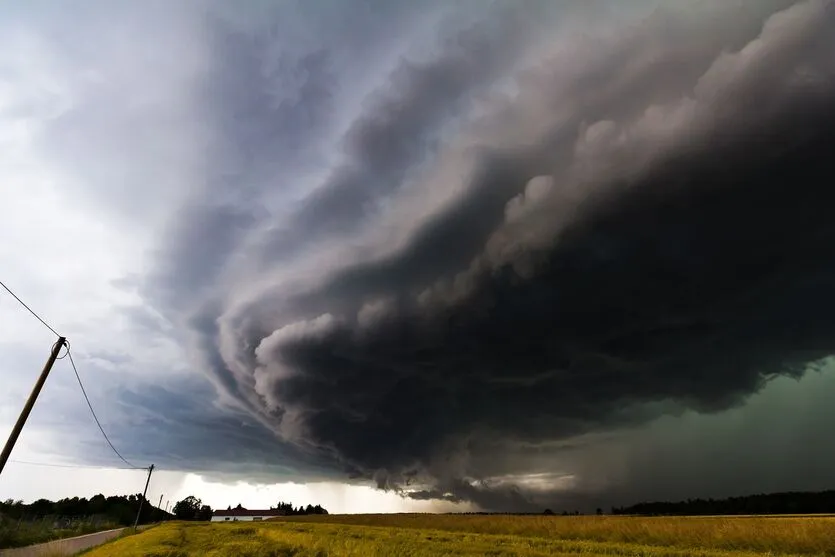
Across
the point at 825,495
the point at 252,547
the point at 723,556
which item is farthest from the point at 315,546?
the point at 825,495

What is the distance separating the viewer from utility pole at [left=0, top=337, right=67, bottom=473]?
2470cm

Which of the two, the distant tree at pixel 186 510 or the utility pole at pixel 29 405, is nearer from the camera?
the utility pole at pixel 29 405

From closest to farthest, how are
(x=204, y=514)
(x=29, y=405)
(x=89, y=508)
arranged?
(x=29, y=405), (x=89, y=508), (x=204, y=514)

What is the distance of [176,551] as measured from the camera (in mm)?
27172

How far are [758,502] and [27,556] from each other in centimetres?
17432

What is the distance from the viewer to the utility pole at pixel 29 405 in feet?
81.0

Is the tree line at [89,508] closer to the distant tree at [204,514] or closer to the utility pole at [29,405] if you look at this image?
the distant tree at [204,514]

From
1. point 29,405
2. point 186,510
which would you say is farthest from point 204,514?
point 29,405

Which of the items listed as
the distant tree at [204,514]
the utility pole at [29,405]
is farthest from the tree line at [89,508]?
the utility pole at [29,405]

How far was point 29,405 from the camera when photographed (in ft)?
88.1

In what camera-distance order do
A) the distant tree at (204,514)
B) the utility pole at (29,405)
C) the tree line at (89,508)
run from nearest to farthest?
the utility pole at (29,405)
the tree line at (89,508)
the distant tree at (204,514)

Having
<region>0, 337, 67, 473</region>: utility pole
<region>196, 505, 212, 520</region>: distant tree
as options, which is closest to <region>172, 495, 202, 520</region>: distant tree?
<region>196, 505, 212, 520</region>: distant tree

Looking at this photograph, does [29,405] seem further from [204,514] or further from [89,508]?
[204,514]

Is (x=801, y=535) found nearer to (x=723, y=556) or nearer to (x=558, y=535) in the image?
(x=723, y=556)
